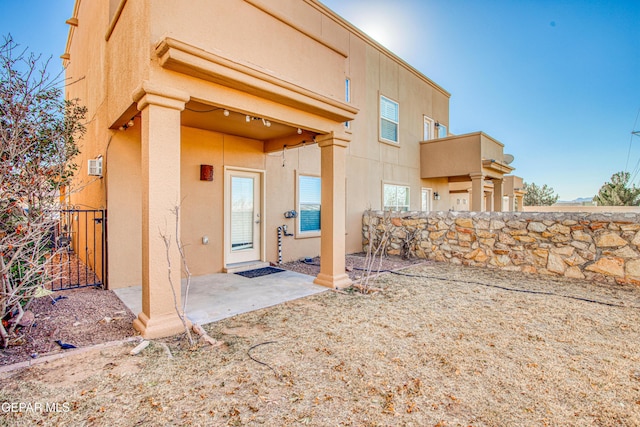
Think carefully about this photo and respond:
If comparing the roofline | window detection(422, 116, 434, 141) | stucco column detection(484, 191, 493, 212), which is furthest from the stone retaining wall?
stucco column detection(484, 191, 493, 212)

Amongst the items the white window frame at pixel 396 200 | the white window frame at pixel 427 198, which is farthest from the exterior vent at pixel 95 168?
the white window frame at pixel 427 198

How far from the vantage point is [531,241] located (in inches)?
265

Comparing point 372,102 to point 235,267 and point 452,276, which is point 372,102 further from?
point 235,267

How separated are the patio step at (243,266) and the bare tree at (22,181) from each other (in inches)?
124

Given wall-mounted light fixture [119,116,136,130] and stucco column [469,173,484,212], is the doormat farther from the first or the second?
stucco column [469,173,484,212]

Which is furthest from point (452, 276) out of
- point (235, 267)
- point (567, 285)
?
point (235, 267)

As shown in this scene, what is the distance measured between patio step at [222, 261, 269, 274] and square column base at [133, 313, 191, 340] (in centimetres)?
299

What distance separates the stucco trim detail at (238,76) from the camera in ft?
10.7

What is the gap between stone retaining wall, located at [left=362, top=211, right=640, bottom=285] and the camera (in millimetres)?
5746

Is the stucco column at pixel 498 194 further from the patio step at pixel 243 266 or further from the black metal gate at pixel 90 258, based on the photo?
the black metal gate at pixel 90 258

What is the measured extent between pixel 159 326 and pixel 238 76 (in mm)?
3084

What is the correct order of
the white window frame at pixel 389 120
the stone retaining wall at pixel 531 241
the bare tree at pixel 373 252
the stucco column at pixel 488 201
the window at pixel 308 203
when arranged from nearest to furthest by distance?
the bare tree at pixel 373 252 → the stone retaining wall at pixel 531 241 → the window at pixel 308 203 → the white window frame at pixel 389 120 → the stucco column at pixel 488 201

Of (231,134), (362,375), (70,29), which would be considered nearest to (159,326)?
(362,375)

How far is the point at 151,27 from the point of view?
337cm
